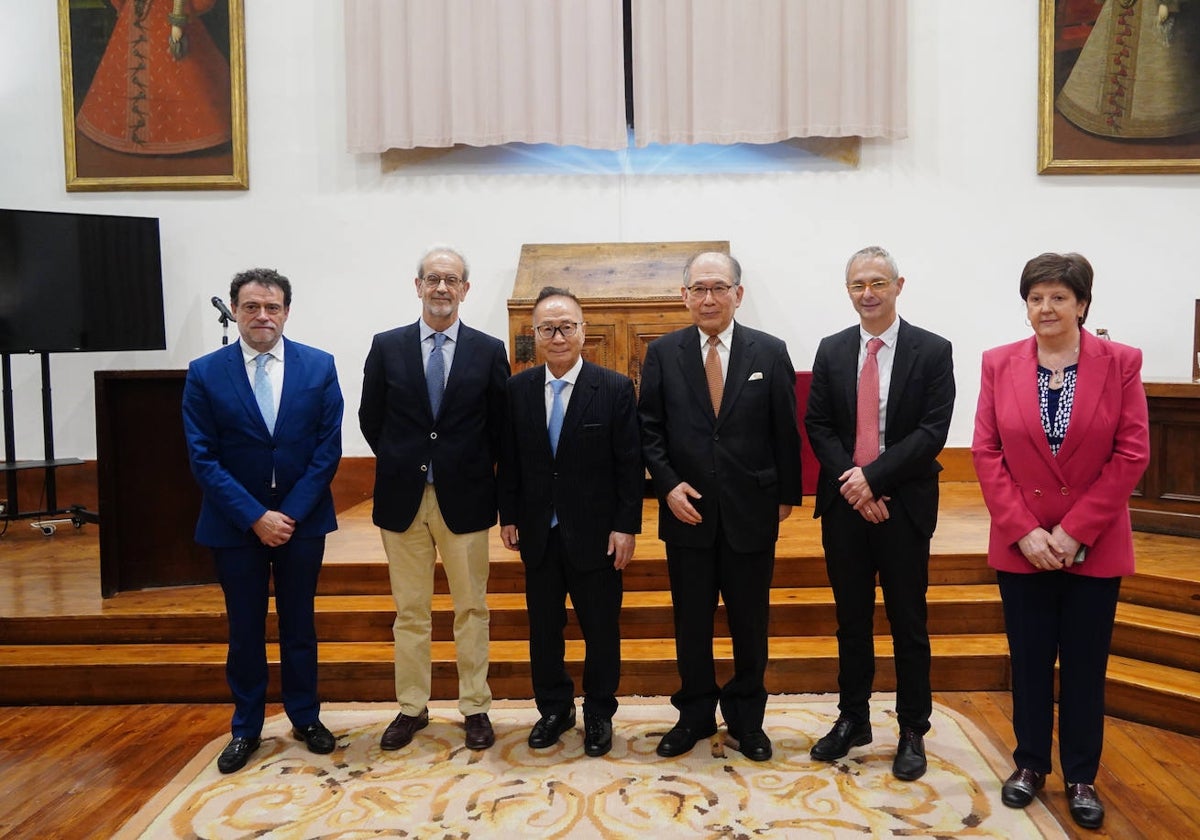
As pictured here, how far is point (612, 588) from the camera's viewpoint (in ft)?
9.49

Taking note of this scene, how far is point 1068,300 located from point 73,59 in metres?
6.11

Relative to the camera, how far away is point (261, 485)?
9.57 feet

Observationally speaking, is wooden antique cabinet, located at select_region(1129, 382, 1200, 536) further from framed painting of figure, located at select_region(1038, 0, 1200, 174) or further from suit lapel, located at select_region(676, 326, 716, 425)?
suit lapel, located at select_region(676, 326, 716, 425)

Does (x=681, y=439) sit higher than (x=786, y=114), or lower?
lower

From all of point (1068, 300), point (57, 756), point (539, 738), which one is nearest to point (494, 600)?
point (539, 738)

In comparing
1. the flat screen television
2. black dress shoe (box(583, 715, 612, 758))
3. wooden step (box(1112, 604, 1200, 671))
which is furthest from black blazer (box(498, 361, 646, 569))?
the flat screen television

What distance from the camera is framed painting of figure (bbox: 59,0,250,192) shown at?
5.85 metres

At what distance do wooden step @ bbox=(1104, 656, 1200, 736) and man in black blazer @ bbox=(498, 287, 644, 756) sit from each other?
71.1 inches

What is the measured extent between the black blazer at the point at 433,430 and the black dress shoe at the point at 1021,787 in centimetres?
172

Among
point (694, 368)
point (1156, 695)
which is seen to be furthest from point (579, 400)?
point (1156, 695)

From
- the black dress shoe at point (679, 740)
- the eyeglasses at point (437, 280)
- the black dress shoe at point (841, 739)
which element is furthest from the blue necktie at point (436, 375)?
the black dress shoe at point (841, 739)

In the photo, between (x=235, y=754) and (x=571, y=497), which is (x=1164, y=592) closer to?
(x=571, y=497)

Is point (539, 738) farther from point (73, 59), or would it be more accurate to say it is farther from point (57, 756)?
point (73, 59)

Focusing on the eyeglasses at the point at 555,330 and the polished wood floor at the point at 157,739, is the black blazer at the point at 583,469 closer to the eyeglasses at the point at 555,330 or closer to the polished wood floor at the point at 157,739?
the eyeglasses at the point at 555,330
